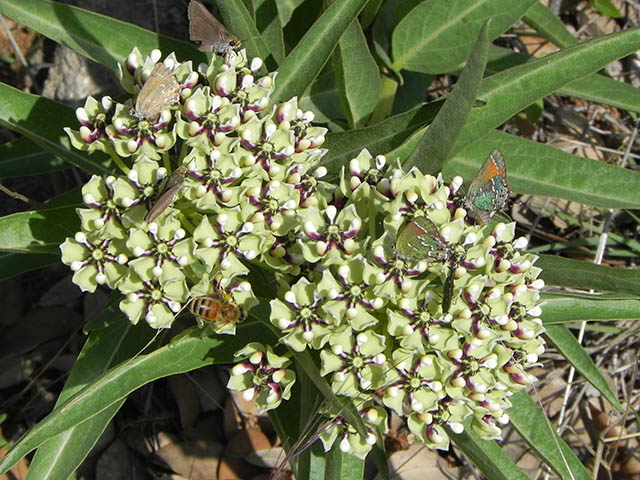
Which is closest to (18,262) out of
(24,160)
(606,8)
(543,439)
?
(24,160)

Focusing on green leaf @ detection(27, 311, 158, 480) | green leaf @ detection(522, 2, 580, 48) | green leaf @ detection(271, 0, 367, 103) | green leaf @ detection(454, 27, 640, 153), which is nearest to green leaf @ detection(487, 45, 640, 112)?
green leaf @ detection(522, 2, 580, 48)

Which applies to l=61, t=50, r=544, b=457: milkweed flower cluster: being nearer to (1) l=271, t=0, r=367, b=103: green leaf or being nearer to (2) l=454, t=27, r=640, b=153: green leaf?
(1) l=271, t=0, r=367, b=103: green leaf

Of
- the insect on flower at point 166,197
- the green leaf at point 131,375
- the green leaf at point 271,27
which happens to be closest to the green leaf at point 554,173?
the green leaf at point 271,27

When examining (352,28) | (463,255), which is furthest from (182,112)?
(463,255)

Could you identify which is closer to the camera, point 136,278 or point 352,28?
point 136,278

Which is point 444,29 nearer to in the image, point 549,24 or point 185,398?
point 549,24

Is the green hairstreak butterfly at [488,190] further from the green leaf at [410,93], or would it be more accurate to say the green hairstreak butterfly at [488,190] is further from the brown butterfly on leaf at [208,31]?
the green leaf at [410,93]

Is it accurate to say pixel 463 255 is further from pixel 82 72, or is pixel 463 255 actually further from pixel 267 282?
pixel 82 72
